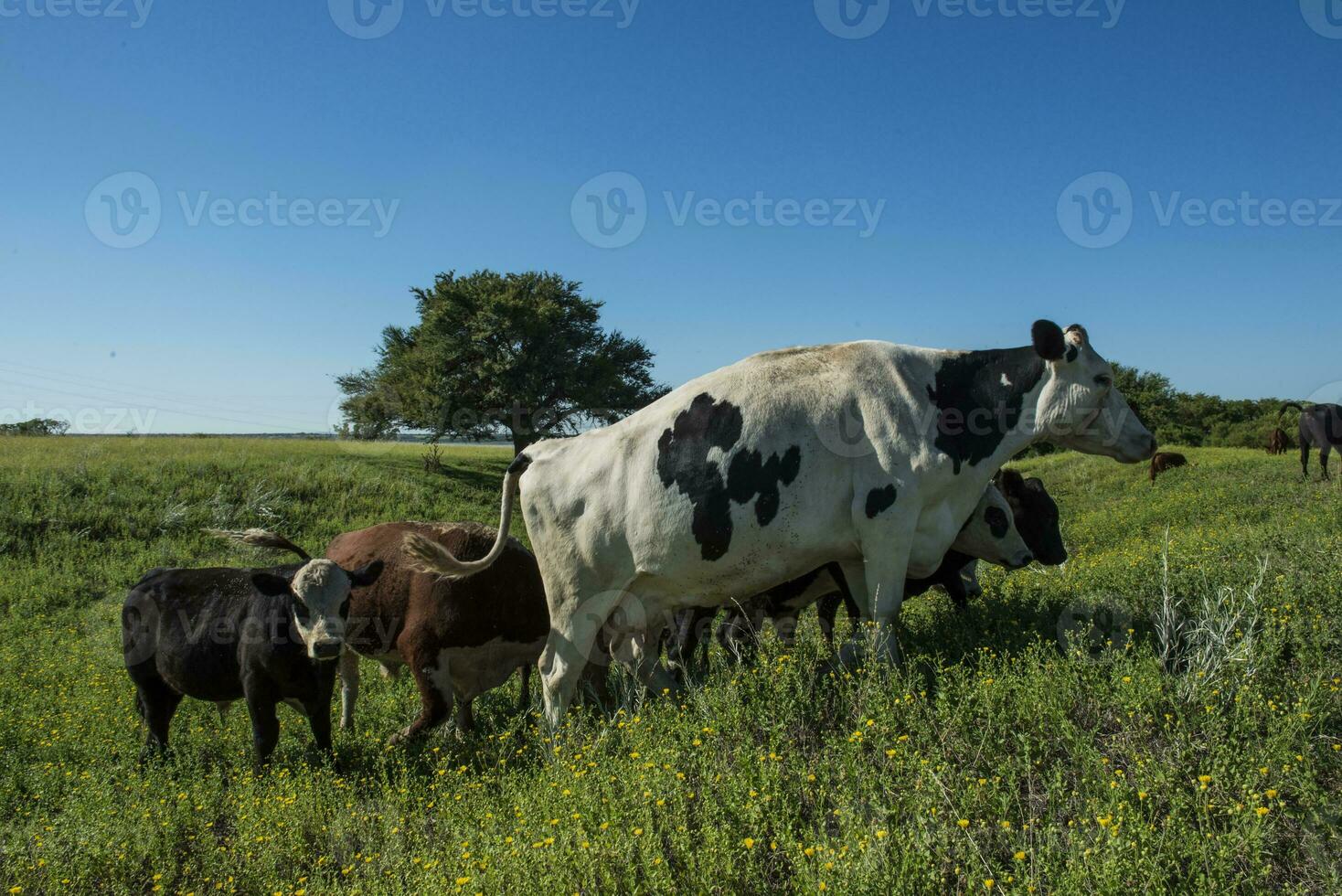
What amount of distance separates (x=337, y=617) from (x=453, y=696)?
1221 mm

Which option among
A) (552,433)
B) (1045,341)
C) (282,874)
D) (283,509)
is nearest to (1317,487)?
(1045,341)

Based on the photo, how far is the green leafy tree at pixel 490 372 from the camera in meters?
33.4

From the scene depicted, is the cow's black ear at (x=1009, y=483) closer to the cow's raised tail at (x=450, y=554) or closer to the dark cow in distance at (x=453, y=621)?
the dark cow in distance at (x=453, y=621)

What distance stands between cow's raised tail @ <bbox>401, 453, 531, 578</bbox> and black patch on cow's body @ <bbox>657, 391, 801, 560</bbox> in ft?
4.62

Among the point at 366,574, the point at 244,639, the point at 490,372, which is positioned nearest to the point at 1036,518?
the point at 366,574

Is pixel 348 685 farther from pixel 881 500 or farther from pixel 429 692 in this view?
pixel 881 500

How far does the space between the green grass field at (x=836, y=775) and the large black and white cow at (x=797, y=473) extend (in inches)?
27.4

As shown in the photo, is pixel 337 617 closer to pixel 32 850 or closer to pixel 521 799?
pixel 32 850

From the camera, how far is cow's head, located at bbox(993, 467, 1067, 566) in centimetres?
891

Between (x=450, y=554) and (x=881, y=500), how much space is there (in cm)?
327

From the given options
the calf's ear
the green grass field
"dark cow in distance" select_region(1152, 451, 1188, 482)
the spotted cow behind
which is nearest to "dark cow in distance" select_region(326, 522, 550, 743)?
the green grass field

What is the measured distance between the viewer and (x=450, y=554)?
6398 mm

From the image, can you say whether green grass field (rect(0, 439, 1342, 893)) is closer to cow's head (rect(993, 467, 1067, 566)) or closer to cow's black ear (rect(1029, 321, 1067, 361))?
cow's head (rect(993, 467, 1067, 566))

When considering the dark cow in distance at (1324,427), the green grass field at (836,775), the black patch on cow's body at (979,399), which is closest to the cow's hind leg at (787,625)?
the green grass field at (836,775)
